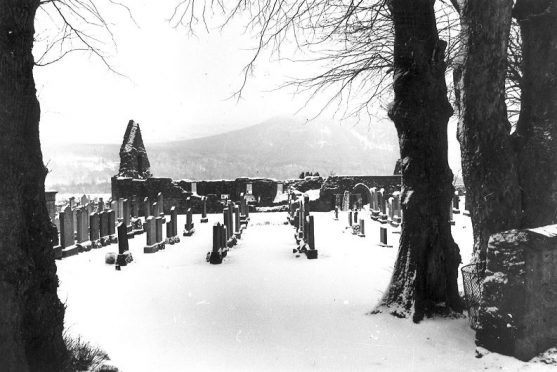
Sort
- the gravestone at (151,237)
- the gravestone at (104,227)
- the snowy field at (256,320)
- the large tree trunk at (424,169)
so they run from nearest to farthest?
the snowy field at (256,320) < the large tree trunk at (424,169) < the gravestone at (151,237) < the gravestone at (104,227)

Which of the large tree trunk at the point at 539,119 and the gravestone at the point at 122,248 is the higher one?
the large tree trunk at the point at 539,119

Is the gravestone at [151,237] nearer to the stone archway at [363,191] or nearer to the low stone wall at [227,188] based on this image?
the low stone wall at [227,188]

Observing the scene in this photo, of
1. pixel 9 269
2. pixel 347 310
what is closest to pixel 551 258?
pixel 347 310

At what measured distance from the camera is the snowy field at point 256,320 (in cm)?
421

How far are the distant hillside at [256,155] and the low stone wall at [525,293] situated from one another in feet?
179

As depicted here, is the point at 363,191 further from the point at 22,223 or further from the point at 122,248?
the point at 22,223

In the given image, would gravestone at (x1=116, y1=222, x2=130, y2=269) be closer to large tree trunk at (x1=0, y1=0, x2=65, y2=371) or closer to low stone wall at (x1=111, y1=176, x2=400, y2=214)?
large tree trunk at (x1=0, y1=0, x2=65, y2=371)

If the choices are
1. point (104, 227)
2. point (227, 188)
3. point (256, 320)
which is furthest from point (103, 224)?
point (227, 188)

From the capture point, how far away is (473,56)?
4598mm

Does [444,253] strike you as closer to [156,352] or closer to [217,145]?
[156,352]

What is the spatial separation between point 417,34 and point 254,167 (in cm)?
7851

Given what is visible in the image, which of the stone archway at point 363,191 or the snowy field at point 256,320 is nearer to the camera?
the snowy field at point 256,320

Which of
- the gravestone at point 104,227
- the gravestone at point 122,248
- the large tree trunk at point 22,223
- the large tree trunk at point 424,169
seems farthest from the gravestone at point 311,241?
the large tree trunk at point 22,223

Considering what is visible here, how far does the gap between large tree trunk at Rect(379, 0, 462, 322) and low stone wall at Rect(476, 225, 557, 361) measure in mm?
1150
